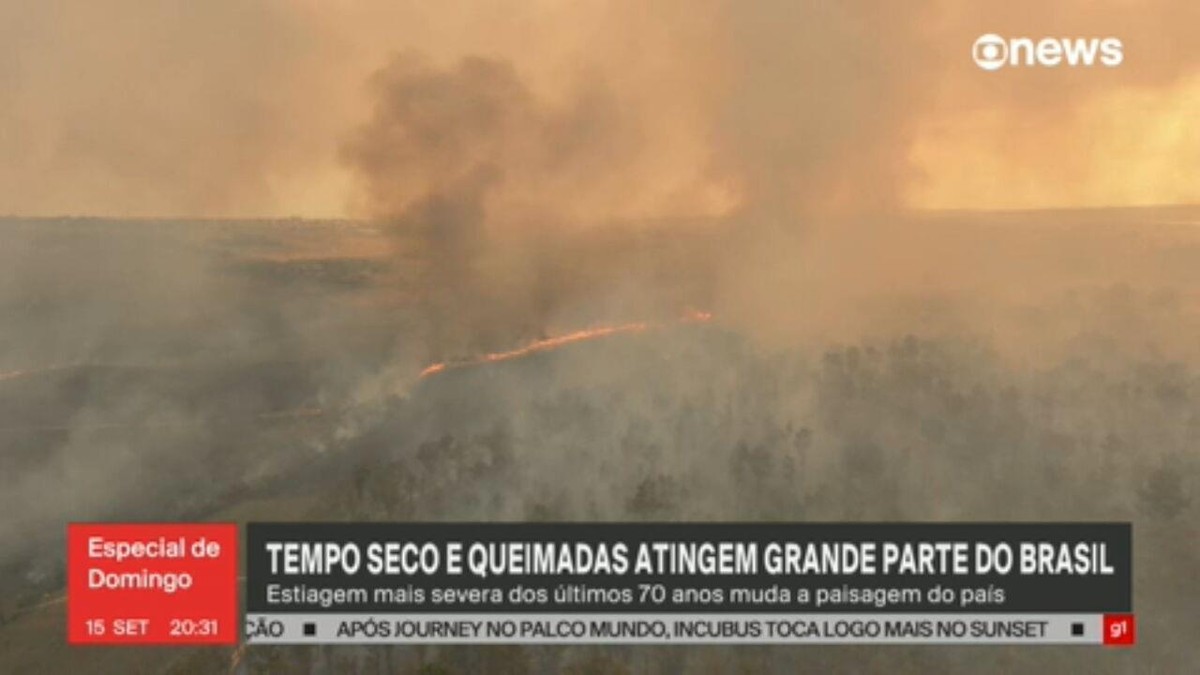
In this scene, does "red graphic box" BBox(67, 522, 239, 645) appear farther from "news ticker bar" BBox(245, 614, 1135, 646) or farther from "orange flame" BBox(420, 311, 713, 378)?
"orange flame" BBox(420, 311, 713, 378)

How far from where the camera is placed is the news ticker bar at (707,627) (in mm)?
32625

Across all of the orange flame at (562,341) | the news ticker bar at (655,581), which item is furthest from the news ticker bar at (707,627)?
the orange flame at (562,341)

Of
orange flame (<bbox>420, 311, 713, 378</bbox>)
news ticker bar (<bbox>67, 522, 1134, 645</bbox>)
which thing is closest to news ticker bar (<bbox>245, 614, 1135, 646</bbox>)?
news ticker bar (<bbox>67, 522, 1134, 645</bbox>)

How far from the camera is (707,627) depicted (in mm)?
33812

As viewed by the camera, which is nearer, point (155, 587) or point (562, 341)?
point (155, 587)

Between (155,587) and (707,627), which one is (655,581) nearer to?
(707,627)

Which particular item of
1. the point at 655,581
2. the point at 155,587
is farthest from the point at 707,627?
the point at 155,587

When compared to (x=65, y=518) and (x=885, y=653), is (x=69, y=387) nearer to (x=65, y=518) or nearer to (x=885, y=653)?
(x=65, y=518)

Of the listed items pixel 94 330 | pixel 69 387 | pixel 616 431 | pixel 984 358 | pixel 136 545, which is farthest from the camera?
pixel 94 330

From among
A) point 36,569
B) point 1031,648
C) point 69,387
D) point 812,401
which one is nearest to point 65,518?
point 36,569

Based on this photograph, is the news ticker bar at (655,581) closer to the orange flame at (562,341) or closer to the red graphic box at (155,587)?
the red graphic box at (155,587)

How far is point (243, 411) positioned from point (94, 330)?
41532 millimetres

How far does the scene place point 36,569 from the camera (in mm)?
71250

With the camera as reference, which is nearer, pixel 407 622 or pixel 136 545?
pixel 407 622
